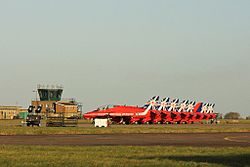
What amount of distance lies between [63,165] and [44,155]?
176 inches

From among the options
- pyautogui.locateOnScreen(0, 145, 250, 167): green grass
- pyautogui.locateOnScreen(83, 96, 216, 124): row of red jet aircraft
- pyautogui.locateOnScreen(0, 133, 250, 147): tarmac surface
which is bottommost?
pyautogui.locateOnScreen(0, 145, 250, 167): green grass

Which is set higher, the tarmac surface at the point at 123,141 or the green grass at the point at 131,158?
the tarmac surface at the point at 123,141

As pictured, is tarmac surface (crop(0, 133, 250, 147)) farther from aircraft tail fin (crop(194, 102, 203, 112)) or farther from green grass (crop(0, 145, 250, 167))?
aircraft tail fin (crop(194, 102, 203, 112))

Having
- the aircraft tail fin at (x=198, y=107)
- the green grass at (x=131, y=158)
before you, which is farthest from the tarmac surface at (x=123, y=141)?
the aircraft tail fin at (x=198, y=107)

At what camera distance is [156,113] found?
378 feet

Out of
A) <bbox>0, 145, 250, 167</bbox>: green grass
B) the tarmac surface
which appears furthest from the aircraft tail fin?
<bbox>0, 145, 250, 167</bbox>: green grass

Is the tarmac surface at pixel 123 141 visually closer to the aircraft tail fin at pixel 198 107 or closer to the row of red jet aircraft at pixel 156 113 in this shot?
the row of red jet aircraft at pixel 156 113

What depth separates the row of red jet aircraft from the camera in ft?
351

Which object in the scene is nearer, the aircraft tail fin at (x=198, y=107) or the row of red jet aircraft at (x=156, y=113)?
the row of red jet aircraft at (x=156, y=113)

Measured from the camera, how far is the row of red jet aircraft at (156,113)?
107 meters

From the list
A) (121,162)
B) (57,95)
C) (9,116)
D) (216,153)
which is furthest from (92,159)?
(9,116)

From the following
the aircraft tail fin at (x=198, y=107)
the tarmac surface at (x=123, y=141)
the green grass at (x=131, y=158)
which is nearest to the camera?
the green grass at (x=131, y=158)

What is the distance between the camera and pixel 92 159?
74.6 ft

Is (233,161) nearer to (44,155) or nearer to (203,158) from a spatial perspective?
(203,158)
